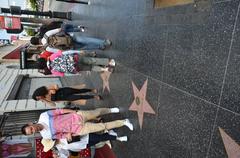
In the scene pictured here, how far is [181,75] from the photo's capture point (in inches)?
149

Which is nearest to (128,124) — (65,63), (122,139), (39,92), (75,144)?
(122,139)

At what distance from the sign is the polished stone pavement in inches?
172

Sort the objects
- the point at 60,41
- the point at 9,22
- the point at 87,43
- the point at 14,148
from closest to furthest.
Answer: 1. the point at 60,41
2. the point at 87,43
3. the point at 14,148
4. the point at 9,22

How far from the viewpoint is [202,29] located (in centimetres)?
338

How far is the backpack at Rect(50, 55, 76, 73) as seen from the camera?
19.5ft

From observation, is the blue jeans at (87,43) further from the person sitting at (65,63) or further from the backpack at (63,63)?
the backpack at (63,63)

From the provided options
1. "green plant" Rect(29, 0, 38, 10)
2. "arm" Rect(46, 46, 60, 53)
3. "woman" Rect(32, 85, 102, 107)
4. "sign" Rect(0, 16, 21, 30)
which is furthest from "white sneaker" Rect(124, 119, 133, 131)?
"green plant" Rect(29, 0, 38, 10)

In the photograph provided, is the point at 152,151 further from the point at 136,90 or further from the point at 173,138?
the point at 136,90

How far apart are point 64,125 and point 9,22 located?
5.20m

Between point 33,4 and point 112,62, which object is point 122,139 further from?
point 33,4

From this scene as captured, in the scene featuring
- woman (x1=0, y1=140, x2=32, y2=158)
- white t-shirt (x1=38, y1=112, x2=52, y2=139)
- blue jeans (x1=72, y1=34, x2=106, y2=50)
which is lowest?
woman (x1=0, y1=140, x2=32, y2=158)

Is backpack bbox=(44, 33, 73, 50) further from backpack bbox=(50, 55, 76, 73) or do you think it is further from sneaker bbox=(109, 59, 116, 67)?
sneaker bbox=(109, 59, 116, 67)

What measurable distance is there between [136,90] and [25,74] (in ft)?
31.9

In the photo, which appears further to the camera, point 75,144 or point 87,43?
point 87,43
